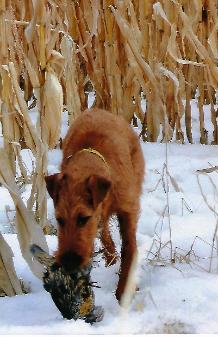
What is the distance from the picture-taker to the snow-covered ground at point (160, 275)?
173cm

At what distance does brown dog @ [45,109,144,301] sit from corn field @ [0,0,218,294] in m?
0.13

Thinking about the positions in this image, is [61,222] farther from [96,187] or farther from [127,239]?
[127,239]

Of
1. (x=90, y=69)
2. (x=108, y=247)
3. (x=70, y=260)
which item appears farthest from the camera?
(x=90, y=69)

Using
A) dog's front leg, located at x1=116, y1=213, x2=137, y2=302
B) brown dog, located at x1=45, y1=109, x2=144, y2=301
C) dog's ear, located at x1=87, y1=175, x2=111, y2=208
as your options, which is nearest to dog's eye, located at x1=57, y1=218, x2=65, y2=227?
brown dog, located at x1=45, y1=109, x2=144, y2=301

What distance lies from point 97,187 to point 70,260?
0.22m

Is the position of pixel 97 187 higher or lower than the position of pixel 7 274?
higher

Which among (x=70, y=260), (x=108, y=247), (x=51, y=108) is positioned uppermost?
(x=51, y=108)

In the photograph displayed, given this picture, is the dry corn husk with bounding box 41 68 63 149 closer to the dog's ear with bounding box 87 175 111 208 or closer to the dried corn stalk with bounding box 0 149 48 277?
the dried corn stalk with bounding box 0 149 48 277

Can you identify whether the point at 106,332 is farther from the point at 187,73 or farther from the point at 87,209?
the point at 187,73

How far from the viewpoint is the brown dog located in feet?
6.06

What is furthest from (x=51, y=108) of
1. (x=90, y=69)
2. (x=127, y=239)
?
(x=90, y=69)

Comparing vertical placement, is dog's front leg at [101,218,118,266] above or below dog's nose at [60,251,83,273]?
below

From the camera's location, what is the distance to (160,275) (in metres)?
2.05

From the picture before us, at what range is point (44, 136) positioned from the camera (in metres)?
2.20
